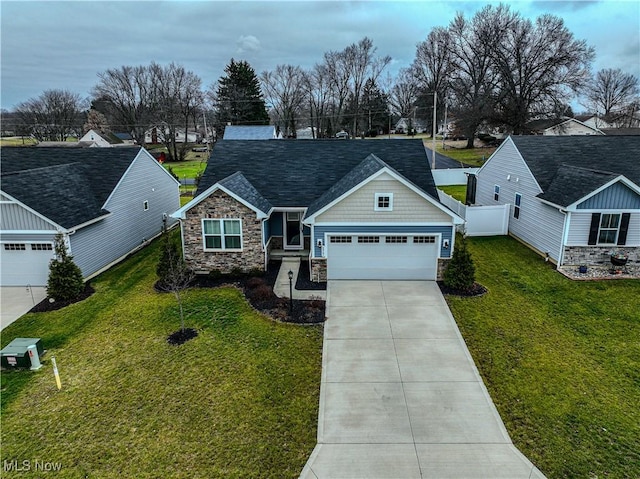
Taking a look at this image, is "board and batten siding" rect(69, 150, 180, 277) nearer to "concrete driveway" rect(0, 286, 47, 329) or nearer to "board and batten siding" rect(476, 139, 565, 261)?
"concrete driveway" rect(0, 286, 47, 329)

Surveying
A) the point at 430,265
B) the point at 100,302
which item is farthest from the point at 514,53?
the point at 100,302

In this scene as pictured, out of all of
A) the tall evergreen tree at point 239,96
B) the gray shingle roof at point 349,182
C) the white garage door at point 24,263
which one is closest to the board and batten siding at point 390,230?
the gray shingle roof at point 349,182

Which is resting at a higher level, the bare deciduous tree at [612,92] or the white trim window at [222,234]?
the bare deciduous tree at [612,92]

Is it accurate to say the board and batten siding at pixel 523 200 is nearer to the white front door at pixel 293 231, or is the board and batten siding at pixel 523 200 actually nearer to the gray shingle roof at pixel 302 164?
the gray shingle roof at pixel 302 164

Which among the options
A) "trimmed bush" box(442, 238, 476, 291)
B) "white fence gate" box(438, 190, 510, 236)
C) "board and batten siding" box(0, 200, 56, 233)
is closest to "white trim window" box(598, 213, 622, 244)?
"white fence gate" box(438, 190, 510, 236)

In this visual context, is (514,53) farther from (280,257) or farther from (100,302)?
(100,302)

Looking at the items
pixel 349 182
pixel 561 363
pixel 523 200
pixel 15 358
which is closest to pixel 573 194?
pixel 523 200
